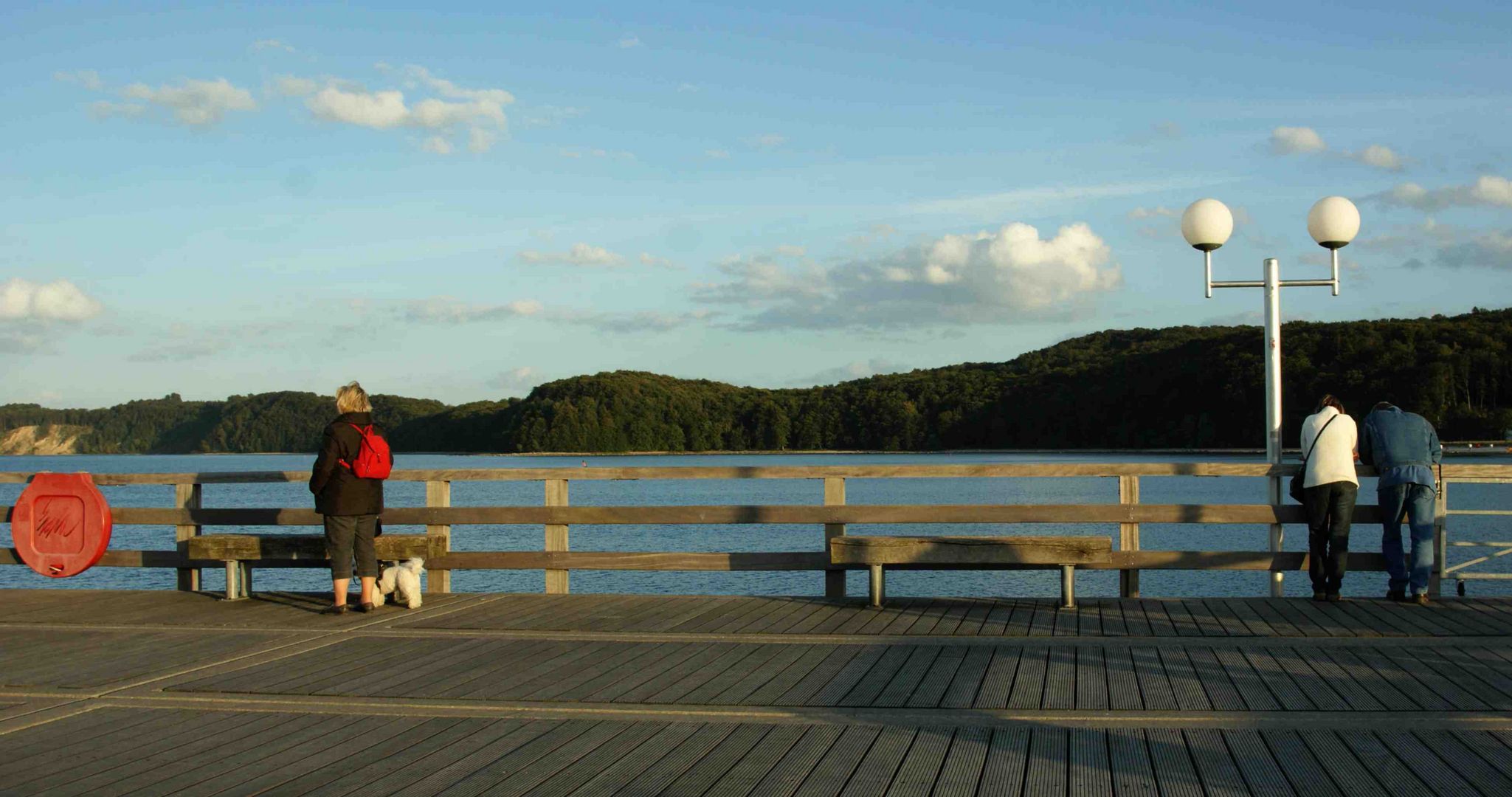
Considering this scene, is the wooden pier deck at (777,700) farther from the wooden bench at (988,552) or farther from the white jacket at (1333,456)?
the white jacket at (1333,456)

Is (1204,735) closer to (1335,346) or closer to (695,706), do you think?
(695,706)

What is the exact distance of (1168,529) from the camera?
36.6 meters

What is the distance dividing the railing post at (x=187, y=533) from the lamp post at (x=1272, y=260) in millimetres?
8148

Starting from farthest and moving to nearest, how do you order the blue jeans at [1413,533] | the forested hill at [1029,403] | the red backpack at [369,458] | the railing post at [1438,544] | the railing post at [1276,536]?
the forested hill at [1029,403] < the railing post at [1276,536] < the railing post at [1438,544] < the red backpack at [369,458] < the blue jeans at [1413,533]

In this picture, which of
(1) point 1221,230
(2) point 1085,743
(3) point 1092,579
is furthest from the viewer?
(3) point 1092,579

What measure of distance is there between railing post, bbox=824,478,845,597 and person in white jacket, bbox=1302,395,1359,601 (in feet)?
10.2

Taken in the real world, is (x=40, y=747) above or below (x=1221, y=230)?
below

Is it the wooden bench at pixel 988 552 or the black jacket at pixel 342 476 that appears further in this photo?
the black jacket at pixel 342 476

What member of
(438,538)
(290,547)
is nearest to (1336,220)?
(438,538)

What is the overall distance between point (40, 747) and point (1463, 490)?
252ft

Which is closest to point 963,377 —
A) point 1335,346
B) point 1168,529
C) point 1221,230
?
point 1335,346

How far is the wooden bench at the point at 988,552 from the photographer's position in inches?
316

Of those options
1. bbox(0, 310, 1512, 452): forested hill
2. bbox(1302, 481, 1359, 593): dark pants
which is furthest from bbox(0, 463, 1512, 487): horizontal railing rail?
bbox(0, 310, 1512, 452): forested hill

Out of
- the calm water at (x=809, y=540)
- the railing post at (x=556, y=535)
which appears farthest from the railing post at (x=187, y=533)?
the railing post at (x=556, y=535)
